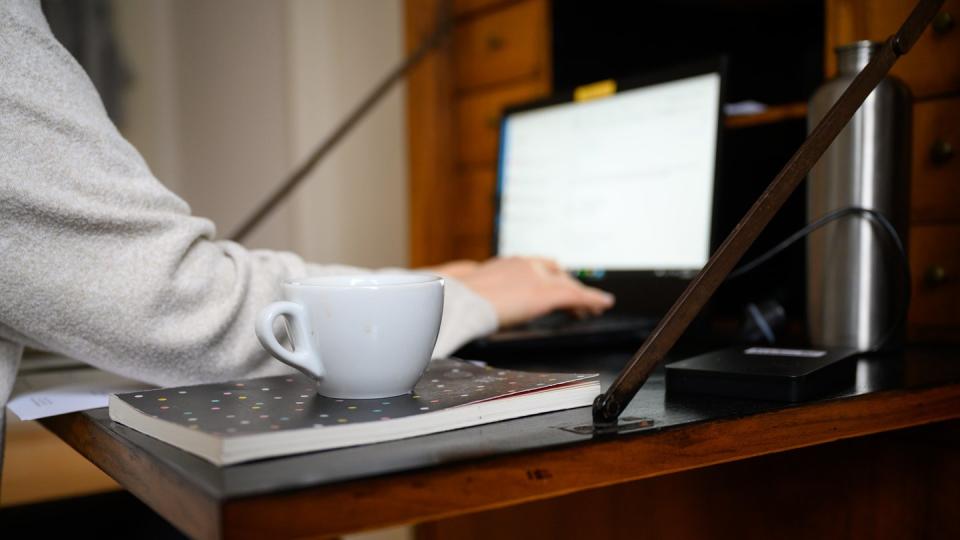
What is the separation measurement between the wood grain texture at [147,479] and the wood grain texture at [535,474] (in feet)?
0.07

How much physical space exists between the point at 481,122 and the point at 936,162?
2.91 ft

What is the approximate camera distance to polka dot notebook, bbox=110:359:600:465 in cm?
36

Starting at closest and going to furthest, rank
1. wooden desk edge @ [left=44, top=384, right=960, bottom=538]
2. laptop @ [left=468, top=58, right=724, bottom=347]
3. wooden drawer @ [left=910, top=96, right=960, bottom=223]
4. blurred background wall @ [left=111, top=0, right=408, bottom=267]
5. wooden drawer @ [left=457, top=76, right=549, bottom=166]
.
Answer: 1. wooden desk edge @ [left=44, top=384, right=960, bottom=538]
2. wooden drawer @ [left=910, top=96, right=960, bottom=223]
3. laptop @ [left=468, top=58, right=724, bottom=347]
4. wooden drawer @ [left=457, top=76, right=549, bottom=166]
5. blurred background wall @ [left=111, top=0, right=408, bottom=267]

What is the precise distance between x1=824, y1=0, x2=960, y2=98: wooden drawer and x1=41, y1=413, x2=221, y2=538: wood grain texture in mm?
799

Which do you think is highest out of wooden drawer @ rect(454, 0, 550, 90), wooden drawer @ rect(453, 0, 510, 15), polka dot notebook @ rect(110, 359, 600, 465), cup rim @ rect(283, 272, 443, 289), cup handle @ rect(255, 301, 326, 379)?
wooden drawer @ rect(453, 0, 510, 15)

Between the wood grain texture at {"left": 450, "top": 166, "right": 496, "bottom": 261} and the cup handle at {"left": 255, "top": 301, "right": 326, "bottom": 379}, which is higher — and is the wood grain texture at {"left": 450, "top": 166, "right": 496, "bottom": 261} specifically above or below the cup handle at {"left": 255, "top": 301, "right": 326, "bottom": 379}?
above

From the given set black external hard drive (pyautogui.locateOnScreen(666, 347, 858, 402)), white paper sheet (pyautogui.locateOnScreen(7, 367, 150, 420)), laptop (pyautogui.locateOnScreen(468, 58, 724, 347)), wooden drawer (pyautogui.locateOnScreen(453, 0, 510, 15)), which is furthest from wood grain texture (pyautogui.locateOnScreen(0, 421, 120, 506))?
wooden drawer (pyautogui.locateOnScreen(453, 0, 510, 15))

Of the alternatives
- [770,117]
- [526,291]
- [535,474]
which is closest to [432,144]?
[770,117]

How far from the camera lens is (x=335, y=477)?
12.8 inches

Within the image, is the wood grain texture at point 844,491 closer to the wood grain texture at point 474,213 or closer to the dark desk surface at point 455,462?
the dark desk surface at point 455,462

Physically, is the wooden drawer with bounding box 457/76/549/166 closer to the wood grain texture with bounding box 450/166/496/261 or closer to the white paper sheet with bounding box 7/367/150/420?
the wood grain texture with bounding box 450/166/496/261

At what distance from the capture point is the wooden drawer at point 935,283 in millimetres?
832

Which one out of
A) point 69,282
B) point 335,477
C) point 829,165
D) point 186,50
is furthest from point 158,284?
point 186,50

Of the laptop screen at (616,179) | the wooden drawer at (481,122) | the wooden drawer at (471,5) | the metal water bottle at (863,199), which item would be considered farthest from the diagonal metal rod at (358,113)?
the metal water bottle at (863,199)
